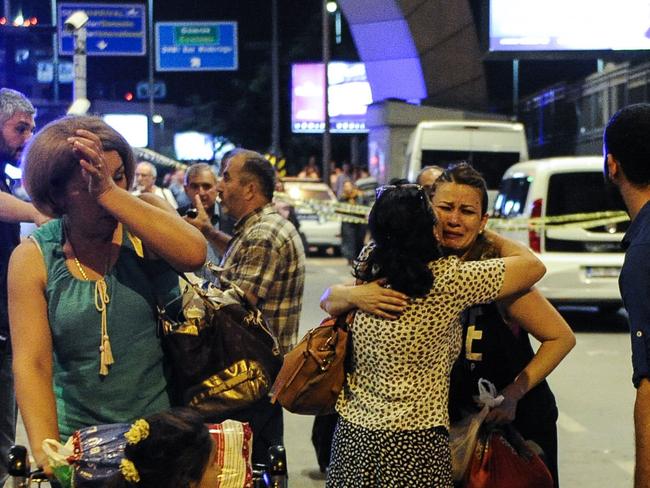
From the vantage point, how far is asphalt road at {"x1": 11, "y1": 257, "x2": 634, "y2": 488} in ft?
26.1

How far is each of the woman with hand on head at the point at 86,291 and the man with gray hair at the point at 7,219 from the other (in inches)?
79.6

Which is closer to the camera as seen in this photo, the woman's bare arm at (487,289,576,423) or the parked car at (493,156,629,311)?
the woman's bare arm at (487,289,576,423)

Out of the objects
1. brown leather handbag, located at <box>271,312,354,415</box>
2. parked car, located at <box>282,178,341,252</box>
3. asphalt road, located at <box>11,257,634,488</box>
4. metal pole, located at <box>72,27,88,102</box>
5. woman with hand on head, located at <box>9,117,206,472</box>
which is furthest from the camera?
parked car, located at <box>282,178,341,252</box>

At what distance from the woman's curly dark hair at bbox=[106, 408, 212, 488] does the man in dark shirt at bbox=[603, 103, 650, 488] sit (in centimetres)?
120

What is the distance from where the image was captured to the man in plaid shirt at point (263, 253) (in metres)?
5.88

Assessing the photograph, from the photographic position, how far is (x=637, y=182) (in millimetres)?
3672

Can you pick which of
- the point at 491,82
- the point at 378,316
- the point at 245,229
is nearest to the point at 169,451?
the point at 378,316

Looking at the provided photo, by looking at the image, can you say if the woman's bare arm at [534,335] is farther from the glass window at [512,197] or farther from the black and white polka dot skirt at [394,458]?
the glass window at [512,197]

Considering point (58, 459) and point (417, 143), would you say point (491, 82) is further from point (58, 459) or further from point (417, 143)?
point (58, 459)

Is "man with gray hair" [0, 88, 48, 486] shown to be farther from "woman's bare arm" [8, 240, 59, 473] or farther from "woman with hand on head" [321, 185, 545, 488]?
"woman's bare arm" [8, 240, 59, 473]

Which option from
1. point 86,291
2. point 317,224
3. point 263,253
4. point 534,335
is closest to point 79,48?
point 263,253

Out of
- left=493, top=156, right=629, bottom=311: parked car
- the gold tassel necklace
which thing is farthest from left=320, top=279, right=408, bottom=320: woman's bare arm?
left=493, top=156, right=629, bottom=311: parked car

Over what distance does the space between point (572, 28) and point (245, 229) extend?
A: 24295 mm

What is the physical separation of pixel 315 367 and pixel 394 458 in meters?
0.40
